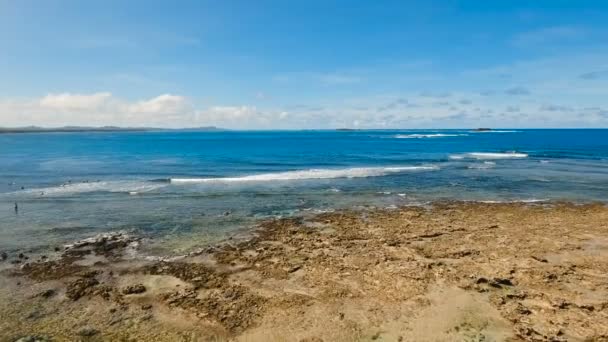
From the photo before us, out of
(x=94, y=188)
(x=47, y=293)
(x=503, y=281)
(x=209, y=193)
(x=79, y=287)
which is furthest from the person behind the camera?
(x=94, y=188)

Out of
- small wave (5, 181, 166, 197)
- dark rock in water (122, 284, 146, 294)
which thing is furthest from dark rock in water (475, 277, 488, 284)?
small wave (5, 181, 166, 197)

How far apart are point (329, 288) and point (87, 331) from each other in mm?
6663

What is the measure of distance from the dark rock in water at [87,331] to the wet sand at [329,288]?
0.09 feet

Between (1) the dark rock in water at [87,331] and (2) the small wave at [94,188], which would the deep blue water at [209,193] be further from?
(1) the dark rock in water at [87,331]

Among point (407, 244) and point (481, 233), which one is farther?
point (481, 233)

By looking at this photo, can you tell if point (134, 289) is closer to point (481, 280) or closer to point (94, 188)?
point (481, 280)

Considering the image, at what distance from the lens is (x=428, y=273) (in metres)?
12.5

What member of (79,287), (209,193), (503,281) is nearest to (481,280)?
(503,281)

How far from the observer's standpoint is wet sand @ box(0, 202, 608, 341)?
372 inches

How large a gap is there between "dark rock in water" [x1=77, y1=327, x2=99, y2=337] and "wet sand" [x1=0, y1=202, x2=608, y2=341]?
29 millimetres

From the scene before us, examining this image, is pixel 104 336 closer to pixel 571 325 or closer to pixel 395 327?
pixel 395 327

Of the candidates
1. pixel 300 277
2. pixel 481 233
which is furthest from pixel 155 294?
pixel 481 233

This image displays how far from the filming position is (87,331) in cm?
948

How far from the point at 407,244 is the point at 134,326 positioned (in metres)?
10.6
